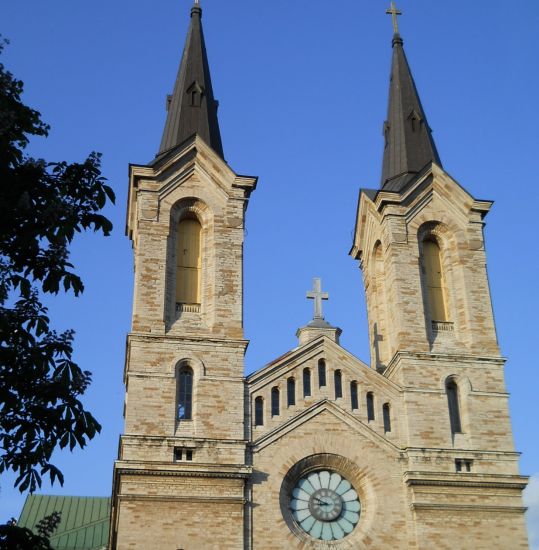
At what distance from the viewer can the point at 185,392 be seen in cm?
2741

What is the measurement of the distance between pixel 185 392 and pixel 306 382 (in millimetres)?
3572

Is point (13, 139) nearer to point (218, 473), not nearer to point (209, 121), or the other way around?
point (218, 473)

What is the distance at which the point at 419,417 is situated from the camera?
27.8 m

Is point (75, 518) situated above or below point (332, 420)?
above

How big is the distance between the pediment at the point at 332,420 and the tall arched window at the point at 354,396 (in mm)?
481

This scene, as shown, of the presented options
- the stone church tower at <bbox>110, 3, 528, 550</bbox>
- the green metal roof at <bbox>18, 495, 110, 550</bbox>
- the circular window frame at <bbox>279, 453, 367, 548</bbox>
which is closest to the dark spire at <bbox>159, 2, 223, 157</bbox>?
the stone church tower at <bbox>110, 3, 528, 550</bbox>

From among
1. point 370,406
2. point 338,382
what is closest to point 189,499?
point 338,382

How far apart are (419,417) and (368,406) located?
1.50 meters

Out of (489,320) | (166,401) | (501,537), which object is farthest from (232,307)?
(501,537)

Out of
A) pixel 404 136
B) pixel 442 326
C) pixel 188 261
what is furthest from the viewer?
pixel 404 136

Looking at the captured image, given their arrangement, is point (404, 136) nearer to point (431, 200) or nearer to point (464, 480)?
point (431, 200)

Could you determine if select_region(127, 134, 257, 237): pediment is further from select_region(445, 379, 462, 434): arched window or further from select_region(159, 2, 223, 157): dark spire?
select_region(445, 379, 462, 434): arched window

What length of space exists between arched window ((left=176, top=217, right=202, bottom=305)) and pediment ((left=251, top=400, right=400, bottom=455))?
4753 millimetres

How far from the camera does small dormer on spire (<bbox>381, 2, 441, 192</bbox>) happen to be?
3294 cm
